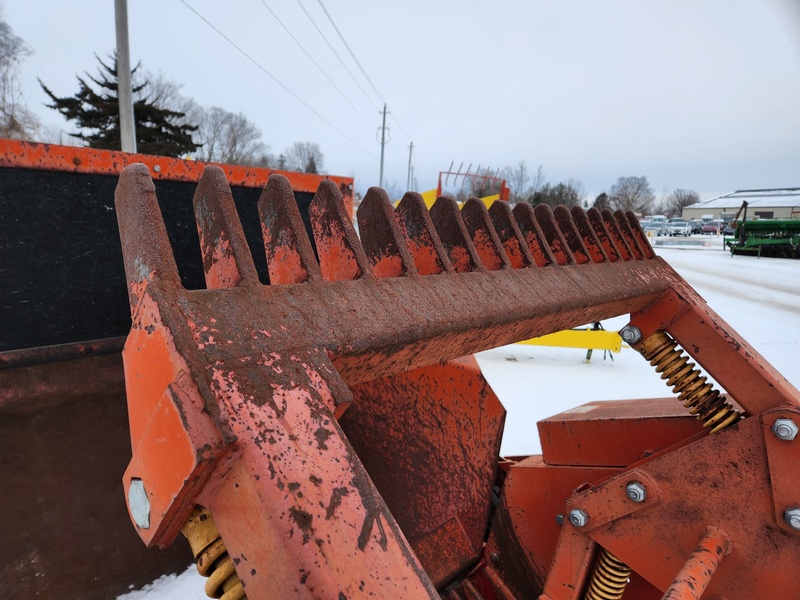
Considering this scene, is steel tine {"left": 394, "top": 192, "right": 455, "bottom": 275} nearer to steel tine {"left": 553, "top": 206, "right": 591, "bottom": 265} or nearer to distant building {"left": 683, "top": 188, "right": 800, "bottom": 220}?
steel tine {"left": 553, "top": 206, "right": 591, "bottom": 265}

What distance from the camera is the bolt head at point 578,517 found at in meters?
1.40

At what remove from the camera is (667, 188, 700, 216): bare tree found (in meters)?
76.3

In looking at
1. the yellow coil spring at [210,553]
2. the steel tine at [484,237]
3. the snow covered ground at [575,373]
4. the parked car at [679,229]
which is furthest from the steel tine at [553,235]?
the parked car at [679,229]

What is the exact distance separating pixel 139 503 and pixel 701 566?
123cm

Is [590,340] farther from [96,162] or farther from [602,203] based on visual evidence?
[602,203]

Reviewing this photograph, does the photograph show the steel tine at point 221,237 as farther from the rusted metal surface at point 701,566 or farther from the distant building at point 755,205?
the distant building at point 755,205

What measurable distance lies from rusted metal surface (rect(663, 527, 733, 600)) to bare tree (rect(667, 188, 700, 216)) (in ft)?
279

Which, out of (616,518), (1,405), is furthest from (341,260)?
(1,405)

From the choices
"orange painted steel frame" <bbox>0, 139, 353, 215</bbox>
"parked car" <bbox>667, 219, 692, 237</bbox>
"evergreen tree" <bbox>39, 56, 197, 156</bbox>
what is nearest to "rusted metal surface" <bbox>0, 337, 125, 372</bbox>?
"orange painted steel frame" <bbox>0, 139, 353, 215</bbox>

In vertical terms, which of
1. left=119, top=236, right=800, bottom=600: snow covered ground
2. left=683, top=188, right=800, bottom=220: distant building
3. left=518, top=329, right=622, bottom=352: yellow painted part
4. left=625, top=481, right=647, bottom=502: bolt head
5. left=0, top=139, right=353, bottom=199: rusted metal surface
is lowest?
left=119, top=236, right=800, bottom=600: snow covered ground

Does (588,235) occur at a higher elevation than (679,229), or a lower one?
higher

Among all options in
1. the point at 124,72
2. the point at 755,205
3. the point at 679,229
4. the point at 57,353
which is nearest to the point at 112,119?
the point at 124,72

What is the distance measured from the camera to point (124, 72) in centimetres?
976

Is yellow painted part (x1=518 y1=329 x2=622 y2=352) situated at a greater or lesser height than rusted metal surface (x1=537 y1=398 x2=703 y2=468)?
lesser
